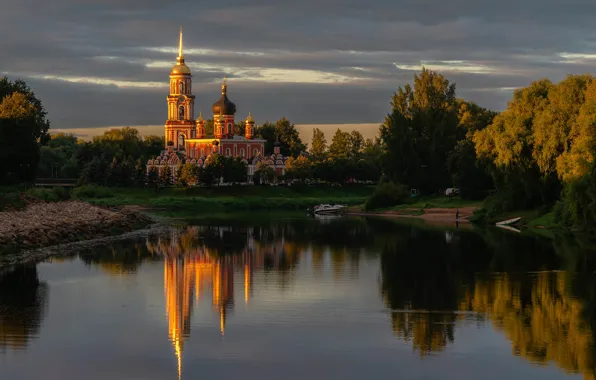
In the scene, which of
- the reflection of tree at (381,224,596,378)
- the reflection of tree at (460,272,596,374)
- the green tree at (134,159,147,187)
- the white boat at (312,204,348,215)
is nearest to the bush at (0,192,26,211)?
the reflection of tree at (381,224,596,378)

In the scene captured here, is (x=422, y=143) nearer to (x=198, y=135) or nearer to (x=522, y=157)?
(x=522, y=157)

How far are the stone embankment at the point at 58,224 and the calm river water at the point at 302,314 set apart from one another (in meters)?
2.93

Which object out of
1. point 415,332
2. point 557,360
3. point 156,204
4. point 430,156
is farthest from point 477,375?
point 156,204

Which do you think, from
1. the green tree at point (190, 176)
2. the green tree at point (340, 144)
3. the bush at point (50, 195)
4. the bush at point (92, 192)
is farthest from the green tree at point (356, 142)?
the bush at point (50, 195)

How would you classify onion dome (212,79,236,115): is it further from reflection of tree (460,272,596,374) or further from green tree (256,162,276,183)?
reflection of tree (460,272,596,374)

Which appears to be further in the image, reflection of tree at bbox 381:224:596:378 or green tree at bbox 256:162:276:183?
green tree at bbox 256:162:276:183

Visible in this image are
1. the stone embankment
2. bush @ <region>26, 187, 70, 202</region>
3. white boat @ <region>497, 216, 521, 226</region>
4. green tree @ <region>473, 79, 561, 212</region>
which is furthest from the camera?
white boat @ <region>497, 216, 521, 226</region>

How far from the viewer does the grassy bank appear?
111m

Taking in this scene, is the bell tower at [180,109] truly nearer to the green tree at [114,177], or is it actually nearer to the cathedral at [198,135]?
the cathedral at [198,135]

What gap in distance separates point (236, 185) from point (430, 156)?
43783mm

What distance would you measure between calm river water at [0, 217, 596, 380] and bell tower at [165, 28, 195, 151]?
4857 inches

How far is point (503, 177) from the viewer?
7244 cm

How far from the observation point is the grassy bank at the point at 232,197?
111 m

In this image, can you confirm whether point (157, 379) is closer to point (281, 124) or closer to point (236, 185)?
point (236, 185)
